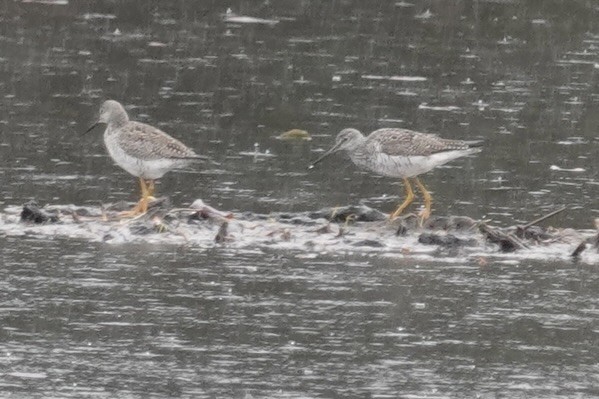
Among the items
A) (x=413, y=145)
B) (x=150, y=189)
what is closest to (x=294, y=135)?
(x=413, y=145)

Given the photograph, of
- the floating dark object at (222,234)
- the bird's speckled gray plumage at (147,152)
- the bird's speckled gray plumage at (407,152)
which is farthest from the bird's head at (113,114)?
the floating dark object at (222,234)

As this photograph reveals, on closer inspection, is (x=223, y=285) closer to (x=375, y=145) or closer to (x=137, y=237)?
(x=137, y=237)

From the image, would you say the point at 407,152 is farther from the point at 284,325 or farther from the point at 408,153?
the point at 284,325

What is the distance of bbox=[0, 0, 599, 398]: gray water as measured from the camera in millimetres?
10883

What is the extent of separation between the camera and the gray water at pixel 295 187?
10.9 meters

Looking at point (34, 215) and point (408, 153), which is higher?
point (408, 153)

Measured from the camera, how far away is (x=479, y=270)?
13.7 m

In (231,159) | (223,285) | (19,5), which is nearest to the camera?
(223,285)

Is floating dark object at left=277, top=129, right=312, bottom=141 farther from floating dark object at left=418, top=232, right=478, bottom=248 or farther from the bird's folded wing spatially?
floating dark object at left=418, top=232, right=478, bottom=248

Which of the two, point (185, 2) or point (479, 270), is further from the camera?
point (185, 2)

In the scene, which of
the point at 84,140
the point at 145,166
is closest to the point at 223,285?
the point at 145,166

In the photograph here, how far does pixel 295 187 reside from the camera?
57.5 feet

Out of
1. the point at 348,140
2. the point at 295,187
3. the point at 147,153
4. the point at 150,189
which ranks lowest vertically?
the point at 295,187

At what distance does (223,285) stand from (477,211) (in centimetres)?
425
